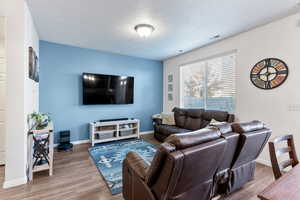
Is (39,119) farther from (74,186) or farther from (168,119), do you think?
(168,119)

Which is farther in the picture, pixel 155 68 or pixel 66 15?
pixel 155 68

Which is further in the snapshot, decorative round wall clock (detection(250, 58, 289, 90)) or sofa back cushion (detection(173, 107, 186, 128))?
sofa back cushion (detection(173, 107, 186, 128))

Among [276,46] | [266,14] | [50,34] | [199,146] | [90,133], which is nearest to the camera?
[199,146]

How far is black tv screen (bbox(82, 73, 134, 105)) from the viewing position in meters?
3.90

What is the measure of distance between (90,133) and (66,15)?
9.22 feet

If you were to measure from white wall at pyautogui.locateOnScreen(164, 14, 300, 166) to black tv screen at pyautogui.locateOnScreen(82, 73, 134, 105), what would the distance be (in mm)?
2796

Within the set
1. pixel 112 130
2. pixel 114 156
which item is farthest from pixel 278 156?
pixel 112 130

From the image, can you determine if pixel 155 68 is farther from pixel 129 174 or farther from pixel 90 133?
pixel 129 174

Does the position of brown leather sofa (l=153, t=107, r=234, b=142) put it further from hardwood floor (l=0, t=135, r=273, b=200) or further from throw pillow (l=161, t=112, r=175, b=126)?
hardwood floor (l=0, t=135, r=273, b=200)

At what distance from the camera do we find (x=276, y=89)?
2.57 m

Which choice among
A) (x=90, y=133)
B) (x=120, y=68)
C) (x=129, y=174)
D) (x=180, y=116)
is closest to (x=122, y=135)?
(x=90, y=133)

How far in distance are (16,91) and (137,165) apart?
2.04 m

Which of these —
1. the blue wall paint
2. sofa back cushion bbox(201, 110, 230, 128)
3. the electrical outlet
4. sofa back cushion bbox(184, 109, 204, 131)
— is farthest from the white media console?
the electrical outlet

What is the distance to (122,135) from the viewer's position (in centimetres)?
411
